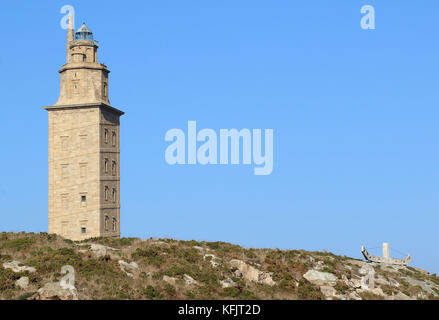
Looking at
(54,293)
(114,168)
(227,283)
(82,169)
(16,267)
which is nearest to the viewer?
(54,293)

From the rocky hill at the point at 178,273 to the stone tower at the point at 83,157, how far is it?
13.9m

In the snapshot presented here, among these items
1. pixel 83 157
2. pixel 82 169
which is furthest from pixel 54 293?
→ pixel 83 157

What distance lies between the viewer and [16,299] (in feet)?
100.0

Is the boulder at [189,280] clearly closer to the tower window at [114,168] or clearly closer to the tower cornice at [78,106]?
the tower window at [114,168]

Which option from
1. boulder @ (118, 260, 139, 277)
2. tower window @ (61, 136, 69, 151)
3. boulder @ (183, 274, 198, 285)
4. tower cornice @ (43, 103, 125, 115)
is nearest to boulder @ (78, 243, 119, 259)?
boulder @ (118, 260, 139, 277)

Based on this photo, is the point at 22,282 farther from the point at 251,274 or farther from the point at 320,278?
the point at 320,278

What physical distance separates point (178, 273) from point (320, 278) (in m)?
10.8

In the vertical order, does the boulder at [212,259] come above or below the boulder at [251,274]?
above

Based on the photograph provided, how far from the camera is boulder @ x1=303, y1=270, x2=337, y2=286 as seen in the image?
41.2 meters

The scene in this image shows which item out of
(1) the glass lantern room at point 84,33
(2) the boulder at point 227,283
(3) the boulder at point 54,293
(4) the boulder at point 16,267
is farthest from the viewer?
(1) the glass lantern room at point 84,33

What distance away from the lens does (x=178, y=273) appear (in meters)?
37.2

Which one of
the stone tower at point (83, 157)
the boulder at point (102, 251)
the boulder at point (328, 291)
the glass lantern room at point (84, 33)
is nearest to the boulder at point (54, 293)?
the boulder at point (102, 251)

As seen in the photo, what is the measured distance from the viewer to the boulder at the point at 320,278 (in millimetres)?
41250
